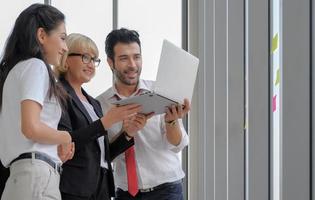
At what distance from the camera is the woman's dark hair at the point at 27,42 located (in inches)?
71.5

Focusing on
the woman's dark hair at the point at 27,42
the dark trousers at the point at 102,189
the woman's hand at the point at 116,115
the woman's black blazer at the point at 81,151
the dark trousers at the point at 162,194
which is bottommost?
the dark trousers at the point at 162,194

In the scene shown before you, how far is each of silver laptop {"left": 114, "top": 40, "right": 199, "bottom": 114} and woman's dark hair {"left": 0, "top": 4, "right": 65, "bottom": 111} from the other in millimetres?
359

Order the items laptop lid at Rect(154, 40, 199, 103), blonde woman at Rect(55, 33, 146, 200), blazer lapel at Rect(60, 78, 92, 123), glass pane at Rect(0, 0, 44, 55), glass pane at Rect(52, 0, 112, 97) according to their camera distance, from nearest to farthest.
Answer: laptop lid at Rect(154, 40, 199, 103) → blonde woman at Rect(55, 33, 146, 200) → blazer lapel at Rect(60, 78, 92, 123) → glass pane at Rect(52, 0, 112, 97) → glass pane at Rect(0, 0, 44, 55)

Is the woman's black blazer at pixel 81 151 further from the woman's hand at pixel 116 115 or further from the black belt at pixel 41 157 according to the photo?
the black belt at pixel 41 157

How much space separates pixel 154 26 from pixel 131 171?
1848 millimetres

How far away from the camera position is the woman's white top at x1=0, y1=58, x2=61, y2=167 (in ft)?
5.63

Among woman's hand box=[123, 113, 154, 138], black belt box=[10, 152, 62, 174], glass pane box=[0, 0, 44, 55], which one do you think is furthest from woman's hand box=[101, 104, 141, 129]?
glass pane box=[0, 0, 44, 55]

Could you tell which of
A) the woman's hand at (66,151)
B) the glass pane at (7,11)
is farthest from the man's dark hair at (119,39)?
the glass pane at (7,11)

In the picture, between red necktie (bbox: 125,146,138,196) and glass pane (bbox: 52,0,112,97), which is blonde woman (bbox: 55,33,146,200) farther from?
glass pane (bbox: 52,0,112,97)

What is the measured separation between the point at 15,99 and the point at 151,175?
2.61ft

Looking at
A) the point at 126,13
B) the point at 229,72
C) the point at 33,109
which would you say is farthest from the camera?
the point at 126,13

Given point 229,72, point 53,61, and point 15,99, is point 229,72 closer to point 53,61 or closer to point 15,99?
point 53,61

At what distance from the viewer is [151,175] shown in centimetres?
229

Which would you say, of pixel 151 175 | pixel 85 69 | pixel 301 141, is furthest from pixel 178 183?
pixel 301 141
